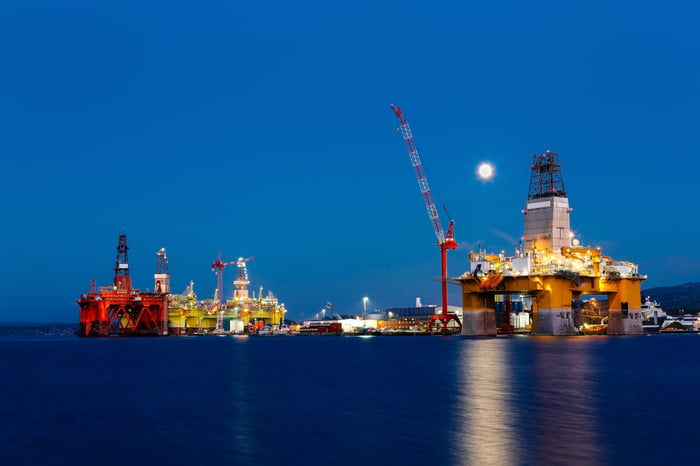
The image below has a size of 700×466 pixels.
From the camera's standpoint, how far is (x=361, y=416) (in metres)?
30.2

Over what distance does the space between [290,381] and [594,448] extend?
85.6ft

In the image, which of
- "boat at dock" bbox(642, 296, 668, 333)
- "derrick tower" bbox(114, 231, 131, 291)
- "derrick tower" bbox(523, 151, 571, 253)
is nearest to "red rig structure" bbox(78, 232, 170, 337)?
"derrick tower" bbox(114, 231, 131, 291)

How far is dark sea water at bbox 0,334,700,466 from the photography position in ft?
74.2

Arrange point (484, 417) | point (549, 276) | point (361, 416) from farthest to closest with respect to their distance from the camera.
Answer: point (549, 276) → point (361, 416) → point (484, 417)

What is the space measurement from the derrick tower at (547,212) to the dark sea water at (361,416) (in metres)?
48.2

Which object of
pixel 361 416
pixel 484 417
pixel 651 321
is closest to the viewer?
pixel 484 417

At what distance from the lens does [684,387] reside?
40.6 metres

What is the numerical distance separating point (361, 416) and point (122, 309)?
13701 cm

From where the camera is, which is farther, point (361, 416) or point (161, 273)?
point (161, 273)

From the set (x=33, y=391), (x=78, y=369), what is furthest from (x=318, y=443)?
(x=78, y=369)

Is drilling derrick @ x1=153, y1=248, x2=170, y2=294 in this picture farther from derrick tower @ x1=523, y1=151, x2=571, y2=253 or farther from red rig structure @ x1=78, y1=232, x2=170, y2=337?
derrick tower @ x1=523, y1=151, x2=571, y2=253

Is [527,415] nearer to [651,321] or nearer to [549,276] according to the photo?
[549,276]

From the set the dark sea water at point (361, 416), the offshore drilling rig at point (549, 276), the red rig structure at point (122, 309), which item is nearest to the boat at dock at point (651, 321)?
the offshore drilling rig at point (549, 276)

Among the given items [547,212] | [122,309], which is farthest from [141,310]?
[547,212]
